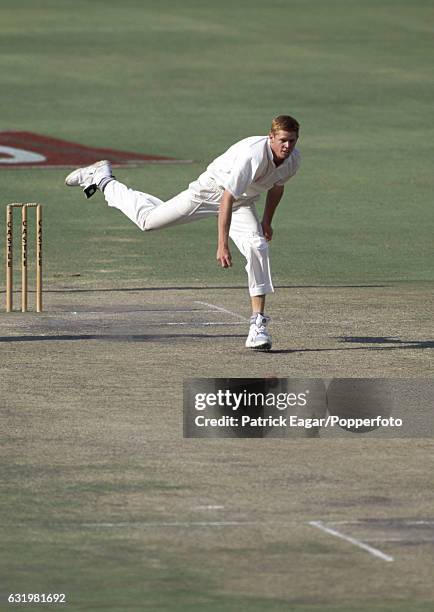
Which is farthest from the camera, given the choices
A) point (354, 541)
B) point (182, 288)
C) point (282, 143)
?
point (182, 288)

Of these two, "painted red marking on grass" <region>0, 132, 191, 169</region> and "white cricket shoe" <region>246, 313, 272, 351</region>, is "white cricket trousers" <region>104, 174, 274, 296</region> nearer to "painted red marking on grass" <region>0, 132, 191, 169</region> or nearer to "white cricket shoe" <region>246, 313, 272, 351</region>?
"white cricket shoe" <region>246, 313, 272, 351</region>

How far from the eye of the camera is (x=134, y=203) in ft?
45.9

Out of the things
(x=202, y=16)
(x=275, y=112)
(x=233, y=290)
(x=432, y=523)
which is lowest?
(x=432, y=523)

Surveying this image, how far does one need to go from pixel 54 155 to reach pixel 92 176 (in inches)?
498

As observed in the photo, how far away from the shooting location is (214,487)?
29.9 ft

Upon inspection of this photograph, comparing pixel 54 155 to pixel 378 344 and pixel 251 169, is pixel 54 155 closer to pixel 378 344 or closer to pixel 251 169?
pixel 378 344

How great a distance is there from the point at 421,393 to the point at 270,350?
6.06 feet

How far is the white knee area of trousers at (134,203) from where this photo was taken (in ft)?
45.6

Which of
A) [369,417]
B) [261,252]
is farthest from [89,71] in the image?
[369,417]

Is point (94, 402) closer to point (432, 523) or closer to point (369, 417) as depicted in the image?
point (369, 417)

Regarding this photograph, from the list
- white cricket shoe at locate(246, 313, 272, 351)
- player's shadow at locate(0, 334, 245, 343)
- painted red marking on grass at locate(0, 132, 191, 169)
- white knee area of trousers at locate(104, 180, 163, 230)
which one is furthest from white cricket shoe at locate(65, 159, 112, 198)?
painted red marking on grass at locate(0, 132, 191, 169)

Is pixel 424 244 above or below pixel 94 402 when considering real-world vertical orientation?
above

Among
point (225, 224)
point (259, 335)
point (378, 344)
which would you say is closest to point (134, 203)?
point (225, 224)

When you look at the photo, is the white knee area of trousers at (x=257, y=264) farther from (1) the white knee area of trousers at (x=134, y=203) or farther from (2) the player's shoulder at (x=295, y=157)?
(1) the white knee area of trousers at (x=134, y=203)
